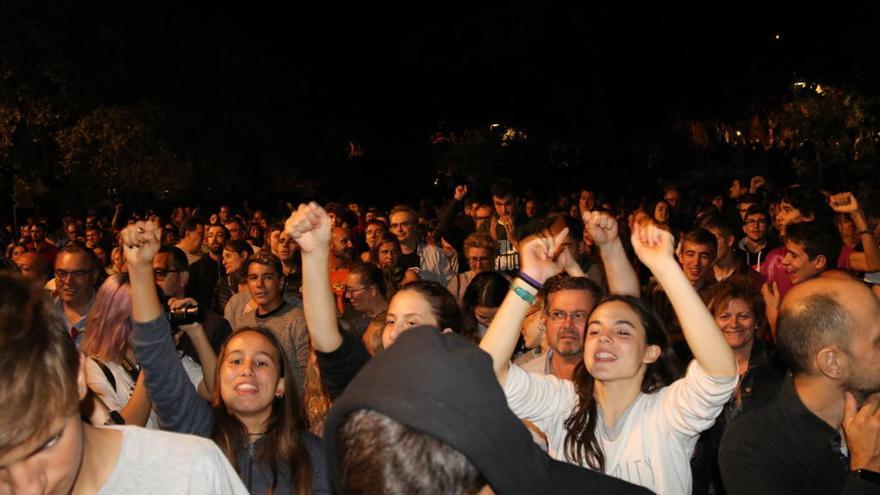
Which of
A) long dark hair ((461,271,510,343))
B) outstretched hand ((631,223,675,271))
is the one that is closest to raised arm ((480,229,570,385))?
outstretched hand ((631,223,675,271))

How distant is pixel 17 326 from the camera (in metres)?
1.96

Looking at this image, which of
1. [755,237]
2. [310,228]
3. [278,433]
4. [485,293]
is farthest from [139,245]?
[755,237]

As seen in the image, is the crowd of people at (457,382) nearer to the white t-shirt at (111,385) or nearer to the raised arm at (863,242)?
the white t-shirt at (111,385)

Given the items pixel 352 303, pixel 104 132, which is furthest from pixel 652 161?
pixel 352 303

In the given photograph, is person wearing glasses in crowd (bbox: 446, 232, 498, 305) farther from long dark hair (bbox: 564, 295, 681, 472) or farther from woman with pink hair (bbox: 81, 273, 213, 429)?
long dark hair (bbox: 564, 295, 681, 472)

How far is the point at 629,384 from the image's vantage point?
3.74 m

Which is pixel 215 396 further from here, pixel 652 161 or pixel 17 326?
pixel 652 161

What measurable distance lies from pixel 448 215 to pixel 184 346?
22.2 feet

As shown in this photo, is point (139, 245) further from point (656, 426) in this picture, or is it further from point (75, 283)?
point (75, 283)

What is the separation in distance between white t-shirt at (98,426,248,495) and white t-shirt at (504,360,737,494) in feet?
4.85

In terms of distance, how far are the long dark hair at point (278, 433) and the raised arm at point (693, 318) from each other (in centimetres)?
156

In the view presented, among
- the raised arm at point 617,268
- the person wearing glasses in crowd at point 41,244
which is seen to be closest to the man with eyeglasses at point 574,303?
the raised arm at point 617,268

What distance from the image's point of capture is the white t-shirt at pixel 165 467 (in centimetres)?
234

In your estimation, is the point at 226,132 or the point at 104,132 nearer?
the point at 104,132
